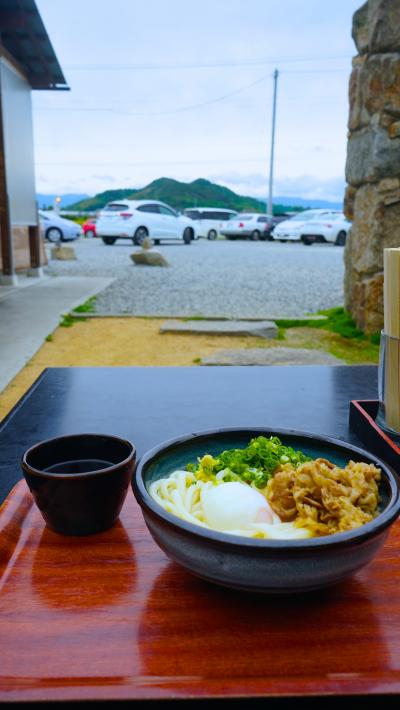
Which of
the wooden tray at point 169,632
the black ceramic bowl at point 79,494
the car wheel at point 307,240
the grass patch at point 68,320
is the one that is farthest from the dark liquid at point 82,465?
the car wheel at point 307,240

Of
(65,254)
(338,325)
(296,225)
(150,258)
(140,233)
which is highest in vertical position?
(296,225)

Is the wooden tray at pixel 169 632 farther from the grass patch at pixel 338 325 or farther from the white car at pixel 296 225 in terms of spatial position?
the white car at pixel 296 225

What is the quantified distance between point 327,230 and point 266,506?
20746 mm

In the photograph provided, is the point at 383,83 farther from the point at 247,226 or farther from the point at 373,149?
the point at 247,226

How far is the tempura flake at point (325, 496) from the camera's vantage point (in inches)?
25.2

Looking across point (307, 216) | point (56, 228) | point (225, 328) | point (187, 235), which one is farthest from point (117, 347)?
point (307, 216)

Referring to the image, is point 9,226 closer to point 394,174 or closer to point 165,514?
point 394,174

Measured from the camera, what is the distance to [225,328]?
546cm

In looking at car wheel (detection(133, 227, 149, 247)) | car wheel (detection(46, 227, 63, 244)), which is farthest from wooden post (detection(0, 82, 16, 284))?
car wheel (detection(46, 227, 63, 244))

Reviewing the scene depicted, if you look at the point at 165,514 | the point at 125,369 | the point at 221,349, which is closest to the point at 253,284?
the point at 221,349

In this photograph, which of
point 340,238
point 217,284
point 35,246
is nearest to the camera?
point 35,246

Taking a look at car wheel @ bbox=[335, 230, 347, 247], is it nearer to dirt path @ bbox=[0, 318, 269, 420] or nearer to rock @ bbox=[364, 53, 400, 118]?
dirt path @ bbox=[0, 318, 269, 420]

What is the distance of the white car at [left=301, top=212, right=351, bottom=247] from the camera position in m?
20.5

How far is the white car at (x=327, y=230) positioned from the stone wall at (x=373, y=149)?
16.1m
